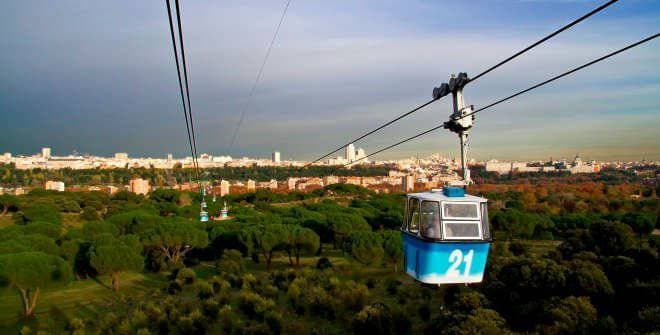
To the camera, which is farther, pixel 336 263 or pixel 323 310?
pixel 336 263

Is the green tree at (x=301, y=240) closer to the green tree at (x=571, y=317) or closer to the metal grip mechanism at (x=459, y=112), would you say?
the green tree at (x=571, y=317)

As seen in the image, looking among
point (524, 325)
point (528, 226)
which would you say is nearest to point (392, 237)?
point (524, 325)

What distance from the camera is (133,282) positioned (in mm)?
26828

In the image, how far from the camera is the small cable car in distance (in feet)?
23.5


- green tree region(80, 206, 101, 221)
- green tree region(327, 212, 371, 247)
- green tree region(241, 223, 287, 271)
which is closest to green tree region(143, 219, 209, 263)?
green tree region(241, 223, 287, 271)

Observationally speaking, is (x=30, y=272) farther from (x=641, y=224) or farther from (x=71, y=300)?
(x=641, y=224)

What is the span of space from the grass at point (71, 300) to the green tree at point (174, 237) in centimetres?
201

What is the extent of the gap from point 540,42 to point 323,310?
1623cm

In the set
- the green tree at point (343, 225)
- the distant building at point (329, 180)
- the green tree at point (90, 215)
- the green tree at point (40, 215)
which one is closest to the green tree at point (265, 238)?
the green tree at point (343, 225)

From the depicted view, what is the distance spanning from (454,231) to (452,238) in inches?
4.1

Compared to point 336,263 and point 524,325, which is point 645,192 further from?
point 524,325

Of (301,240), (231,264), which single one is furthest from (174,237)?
(301,240)

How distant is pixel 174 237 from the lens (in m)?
29.5

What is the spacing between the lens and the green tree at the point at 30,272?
1914 cm
